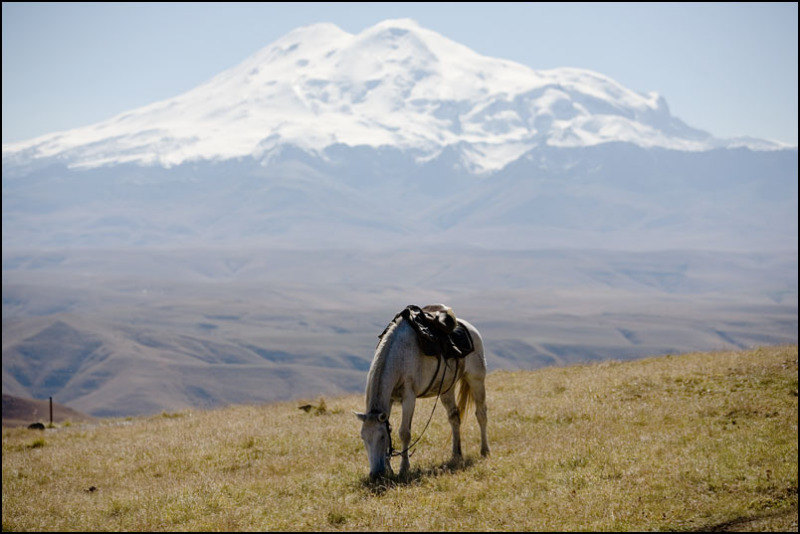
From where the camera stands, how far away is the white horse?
14.5 metres

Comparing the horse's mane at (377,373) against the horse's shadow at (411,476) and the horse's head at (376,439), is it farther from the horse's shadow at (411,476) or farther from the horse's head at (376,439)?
the horse's shadow at (411,476)

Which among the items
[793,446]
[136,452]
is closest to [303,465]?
[136,452]

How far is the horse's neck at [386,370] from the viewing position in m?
14.8

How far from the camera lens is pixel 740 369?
2212 cm

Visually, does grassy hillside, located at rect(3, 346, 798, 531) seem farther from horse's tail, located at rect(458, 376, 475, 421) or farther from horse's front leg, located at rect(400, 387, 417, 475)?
horse's tail, located at rect(458, 376, 475, 421)

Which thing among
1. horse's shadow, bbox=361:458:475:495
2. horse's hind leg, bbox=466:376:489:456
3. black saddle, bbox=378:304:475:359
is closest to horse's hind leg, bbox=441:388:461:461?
horse's shadow, bbox=361:458:475:495

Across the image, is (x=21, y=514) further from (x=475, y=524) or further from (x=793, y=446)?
(x=793, y=446)

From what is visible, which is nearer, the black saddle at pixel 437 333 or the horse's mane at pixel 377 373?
the horse's mane at pixel 377 373

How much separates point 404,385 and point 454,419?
1.88 m

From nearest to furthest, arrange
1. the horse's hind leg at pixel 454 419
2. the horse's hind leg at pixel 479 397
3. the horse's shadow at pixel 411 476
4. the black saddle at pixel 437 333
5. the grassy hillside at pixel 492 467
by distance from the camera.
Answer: the grassy hillside at pixel 492 467
the horse's shadow at pixel 411 476
the black saddle at pixel 437 333
the horse's hind leg at pixel 454 419
the horse's hind leg at pixel 479 397

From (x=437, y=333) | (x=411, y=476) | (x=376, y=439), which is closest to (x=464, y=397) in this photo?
(x=437, y=333)

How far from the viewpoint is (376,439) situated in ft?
47.3

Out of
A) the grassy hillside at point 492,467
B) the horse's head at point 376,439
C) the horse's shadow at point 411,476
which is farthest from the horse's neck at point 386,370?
the grassy hillside at point 492,467

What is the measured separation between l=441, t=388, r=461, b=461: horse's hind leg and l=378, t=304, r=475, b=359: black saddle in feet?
3.57
